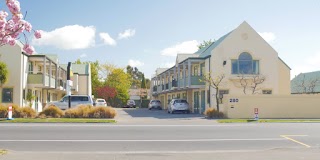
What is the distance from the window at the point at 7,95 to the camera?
3466cm

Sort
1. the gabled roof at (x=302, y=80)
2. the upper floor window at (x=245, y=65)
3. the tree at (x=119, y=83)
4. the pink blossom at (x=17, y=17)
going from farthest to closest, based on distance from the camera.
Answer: the tree at (x=119, y=83) → the gabled roof at (x=302, y=80) → the upper floor window at (x=245, y=65) → the pink blossom at (x=17, y=17)

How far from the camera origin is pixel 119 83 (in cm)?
7769

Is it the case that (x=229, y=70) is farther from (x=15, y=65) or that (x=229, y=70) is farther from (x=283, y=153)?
(x=283, y=153)

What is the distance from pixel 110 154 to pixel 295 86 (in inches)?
2281

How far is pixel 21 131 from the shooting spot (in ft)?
59.1

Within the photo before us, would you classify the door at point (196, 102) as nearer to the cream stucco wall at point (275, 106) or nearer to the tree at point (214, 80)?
the tree at point (214, 80)

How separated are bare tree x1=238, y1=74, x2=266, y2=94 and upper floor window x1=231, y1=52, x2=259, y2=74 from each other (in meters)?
0.68

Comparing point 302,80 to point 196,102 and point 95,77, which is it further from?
point 95,77

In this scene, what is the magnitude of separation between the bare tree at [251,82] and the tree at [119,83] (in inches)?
1621

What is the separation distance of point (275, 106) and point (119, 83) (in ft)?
162

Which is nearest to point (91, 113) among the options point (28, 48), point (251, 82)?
Answer: point (251, 82)

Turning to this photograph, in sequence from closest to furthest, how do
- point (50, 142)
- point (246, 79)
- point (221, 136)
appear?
1. point (50, 142)
2. point (221, 136)
3. point (246, 79)

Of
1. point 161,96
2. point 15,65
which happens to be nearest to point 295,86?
point 161,96

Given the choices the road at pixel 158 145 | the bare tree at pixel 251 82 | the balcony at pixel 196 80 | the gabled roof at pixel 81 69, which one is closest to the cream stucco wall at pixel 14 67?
the balcony at pixel 196 80
